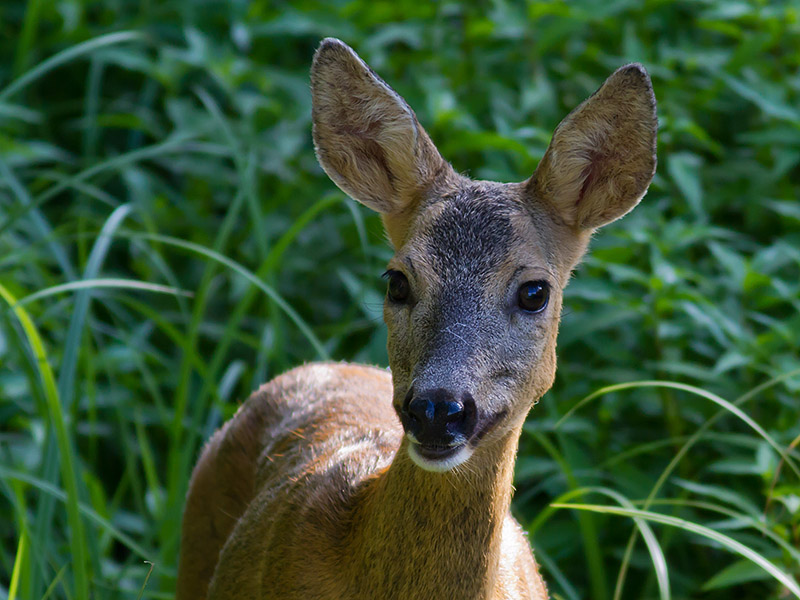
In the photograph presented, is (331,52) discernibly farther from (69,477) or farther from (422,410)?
(69,477)

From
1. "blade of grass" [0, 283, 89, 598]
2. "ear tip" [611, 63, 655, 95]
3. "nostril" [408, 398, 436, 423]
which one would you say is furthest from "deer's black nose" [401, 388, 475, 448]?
"blade of grass" [0, 283, 89, 598]

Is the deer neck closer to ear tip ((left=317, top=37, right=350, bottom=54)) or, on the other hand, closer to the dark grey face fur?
the dark grey face fur

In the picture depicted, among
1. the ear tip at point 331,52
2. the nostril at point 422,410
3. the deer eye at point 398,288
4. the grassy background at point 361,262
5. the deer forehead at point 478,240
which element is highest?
the ear tip at point 331,52

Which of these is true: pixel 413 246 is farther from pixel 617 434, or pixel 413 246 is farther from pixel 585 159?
pixel 617 434

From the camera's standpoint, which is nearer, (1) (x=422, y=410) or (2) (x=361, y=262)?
(1) (x=422, y=410)

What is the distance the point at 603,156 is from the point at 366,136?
61 centimetres

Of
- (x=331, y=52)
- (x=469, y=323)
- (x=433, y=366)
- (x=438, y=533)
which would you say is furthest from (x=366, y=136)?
(x=438, y=533)

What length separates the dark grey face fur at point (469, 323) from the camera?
2.29m

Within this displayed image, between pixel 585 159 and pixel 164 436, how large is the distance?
283 cm

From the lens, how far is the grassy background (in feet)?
12.2

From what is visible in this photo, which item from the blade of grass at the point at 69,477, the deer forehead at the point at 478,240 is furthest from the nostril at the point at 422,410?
the blade of grass at the point at 69,477

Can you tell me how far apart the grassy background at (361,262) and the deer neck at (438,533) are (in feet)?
2.70

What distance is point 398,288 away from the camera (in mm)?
2564

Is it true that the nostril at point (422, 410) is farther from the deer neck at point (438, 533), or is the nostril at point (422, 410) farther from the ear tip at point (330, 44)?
the ear tip at point (330, 44)
